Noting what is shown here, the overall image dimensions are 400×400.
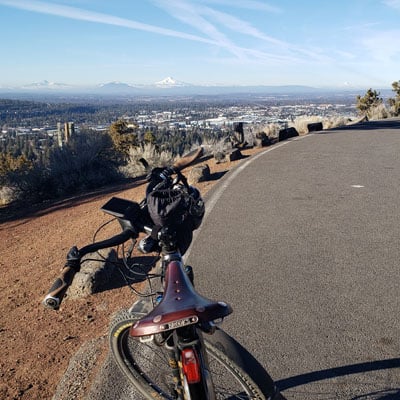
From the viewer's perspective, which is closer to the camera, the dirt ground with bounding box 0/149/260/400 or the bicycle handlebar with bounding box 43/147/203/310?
the bicycle handlebar with bounding box 43/147/203/310

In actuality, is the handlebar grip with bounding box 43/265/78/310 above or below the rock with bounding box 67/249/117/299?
above

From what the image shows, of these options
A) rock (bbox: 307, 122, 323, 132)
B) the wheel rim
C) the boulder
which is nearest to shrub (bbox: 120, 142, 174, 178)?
the boulder

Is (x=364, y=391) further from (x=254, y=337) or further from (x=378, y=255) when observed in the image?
(x=378, y=255)

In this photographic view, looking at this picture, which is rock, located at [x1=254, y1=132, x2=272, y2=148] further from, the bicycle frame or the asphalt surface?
the bicycle frame

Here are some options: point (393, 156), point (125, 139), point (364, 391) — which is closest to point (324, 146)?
point (393, 156)

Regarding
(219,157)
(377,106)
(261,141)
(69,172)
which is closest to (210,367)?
(219,157)

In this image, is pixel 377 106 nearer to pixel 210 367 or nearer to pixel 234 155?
pixel 234 155

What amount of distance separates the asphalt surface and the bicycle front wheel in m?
0.21

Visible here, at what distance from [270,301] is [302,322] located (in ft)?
1.60

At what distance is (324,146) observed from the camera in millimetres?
14195

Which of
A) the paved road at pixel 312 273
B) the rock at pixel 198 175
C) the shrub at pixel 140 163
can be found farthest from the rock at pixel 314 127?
the rock at pixel 198 175

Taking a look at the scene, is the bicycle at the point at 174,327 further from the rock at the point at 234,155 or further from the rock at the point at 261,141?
the rock at the point at 261,141

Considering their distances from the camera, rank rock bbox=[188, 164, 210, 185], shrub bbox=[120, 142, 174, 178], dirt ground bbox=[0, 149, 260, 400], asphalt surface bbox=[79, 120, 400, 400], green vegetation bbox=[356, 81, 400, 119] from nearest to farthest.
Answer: asphalt surface bbox=[79, 120, 400, 400] < dirt ground bbox=[0, 149, 260, 400] < rock bbox=[188, 164, 210, 185] < shrub bbox=[120, 142, 174, 178] < green vegetation bbox=[356, 81, 400, 119]

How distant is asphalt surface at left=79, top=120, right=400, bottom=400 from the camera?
11.1 ft
